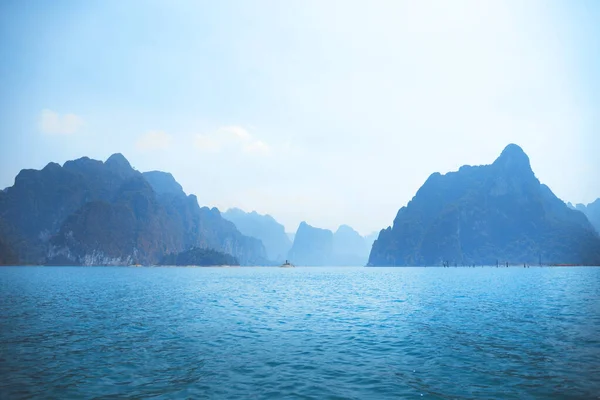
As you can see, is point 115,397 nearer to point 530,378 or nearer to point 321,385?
point 321,385

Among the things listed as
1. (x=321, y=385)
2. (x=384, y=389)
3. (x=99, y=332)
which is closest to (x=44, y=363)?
(x=99, y=332)

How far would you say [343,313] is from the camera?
41500 millimetres

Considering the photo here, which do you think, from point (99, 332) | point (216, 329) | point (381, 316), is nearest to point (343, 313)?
point (381, 316)

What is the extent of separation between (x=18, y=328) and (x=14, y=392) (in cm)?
1846

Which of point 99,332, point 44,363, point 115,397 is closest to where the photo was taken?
point 115,397

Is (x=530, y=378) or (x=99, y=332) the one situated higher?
(x=530, y=378)

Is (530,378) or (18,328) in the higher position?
(530,378)

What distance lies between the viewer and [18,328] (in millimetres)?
29578

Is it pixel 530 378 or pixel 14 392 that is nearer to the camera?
pixel 14 392

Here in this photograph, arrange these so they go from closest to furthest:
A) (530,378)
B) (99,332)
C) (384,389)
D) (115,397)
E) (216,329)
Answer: (115,397)
(384,389)
(530,378)
(99,332)
(216,329)

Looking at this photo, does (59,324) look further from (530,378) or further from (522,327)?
(522,327)

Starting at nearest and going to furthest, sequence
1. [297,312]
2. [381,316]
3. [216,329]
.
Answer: [216,329] → [381,316] → [297,312]

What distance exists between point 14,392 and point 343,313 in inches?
1257

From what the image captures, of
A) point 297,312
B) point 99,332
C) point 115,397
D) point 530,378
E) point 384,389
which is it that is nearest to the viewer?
point 115,397
